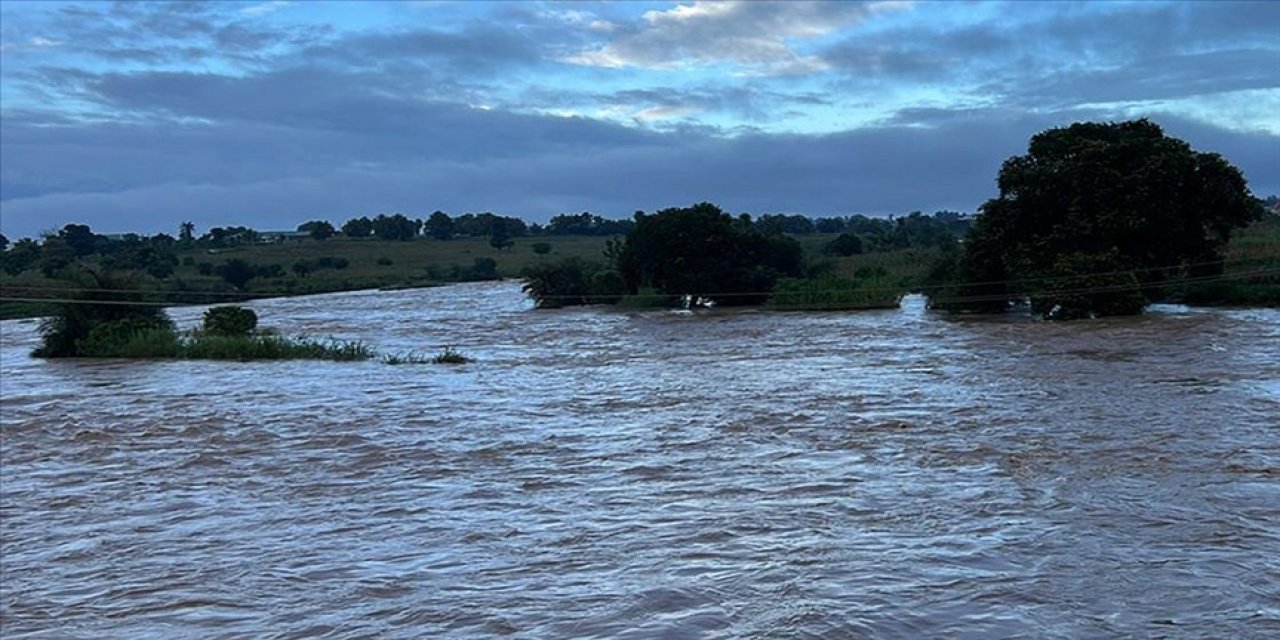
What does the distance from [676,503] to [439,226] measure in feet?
292

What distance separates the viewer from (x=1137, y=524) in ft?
24.4

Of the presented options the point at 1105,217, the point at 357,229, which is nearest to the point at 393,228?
the point at 357,229

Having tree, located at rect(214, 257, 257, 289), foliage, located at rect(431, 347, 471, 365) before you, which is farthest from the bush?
tree, located at rect(214, 257, 257, 289)

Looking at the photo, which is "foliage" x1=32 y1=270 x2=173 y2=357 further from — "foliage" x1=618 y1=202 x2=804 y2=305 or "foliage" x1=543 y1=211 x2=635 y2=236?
"foliage" x1=543 y1=211 x2=635 y2=236

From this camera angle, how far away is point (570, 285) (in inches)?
1804

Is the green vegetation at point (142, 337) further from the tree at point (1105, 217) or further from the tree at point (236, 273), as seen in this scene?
the tree at point (236, 273)

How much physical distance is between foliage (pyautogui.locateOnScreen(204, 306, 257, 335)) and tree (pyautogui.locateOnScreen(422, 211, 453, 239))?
62.9 meters

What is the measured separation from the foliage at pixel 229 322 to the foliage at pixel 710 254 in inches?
557

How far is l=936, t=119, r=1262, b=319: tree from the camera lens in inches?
1077

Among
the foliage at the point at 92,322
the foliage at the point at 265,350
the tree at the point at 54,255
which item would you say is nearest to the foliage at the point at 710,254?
the foliage at the point at 265,350

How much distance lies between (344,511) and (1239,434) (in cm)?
837

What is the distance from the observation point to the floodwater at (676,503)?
19.7ft

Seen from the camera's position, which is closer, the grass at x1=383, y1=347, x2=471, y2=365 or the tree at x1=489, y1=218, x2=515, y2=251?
the grass at x1=383, y1=347, x2=471, y2=365

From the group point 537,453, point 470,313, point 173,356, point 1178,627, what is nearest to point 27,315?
point 470,313
